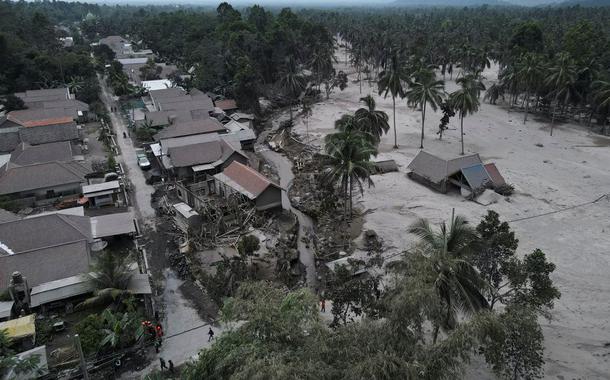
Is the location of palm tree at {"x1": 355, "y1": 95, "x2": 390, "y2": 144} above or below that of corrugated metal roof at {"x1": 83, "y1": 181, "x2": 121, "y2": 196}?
above

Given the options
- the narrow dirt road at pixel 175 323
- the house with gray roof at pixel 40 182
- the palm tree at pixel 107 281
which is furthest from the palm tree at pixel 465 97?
the house with gray roof at pixel 40 182

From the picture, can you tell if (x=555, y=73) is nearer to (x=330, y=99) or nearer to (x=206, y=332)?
(x=330, y=99)

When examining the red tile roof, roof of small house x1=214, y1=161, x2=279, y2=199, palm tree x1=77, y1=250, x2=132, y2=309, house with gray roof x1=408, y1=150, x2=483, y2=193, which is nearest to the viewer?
palm tree x1=77, y1=250, x2=132, y2=309

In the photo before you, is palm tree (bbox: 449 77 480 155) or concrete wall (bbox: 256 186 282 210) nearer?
concrete wall (bbox: 256 186 282 210)

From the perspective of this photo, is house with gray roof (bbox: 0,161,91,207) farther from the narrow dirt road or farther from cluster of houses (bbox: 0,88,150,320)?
the narrow dirt road

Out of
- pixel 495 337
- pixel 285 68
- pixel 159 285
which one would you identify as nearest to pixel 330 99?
pixel 285 68

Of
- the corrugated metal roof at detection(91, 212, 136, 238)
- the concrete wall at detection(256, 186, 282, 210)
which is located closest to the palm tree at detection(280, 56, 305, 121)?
the concrete wall at detection(256, 186, 282, 210)

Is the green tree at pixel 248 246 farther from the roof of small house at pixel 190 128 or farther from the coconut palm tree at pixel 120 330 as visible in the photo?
the roof of small house at pixel 190 128

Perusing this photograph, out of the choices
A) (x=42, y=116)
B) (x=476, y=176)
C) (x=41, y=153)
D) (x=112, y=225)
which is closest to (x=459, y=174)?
(x=476, y=176)
